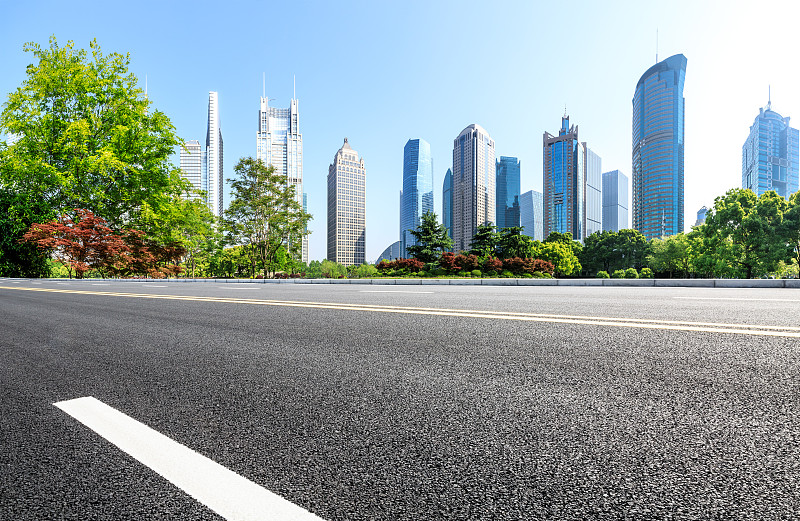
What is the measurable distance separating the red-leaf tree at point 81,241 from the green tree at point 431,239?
2089 cm

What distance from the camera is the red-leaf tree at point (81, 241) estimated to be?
1764 cm

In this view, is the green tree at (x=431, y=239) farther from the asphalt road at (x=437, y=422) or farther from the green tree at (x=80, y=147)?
the asphalt road at (x=437, y=422)

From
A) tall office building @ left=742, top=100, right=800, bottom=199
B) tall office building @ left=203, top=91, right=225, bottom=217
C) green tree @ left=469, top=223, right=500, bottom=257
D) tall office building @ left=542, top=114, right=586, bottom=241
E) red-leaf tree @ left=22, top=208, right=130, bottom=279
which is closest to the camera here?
red-leaf tree @ left=22, top=208, right=130, bottom=279

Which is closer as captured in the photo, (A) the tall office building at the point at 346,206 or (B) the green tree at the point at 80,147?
(B) the green tree at the point at 80,147

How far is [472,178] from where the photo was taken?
18000 centimetres

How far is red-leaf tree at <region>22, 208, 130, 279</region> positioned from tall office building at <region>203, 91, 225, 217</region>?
525 feet

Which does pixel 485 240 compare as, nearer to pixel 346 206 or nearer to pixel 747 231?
pixel 747 231

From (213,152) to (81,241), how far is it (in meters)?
188

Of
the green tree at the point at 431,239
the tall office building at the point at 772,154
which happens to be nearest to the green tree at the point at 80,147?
the green tree at the point at 431,239

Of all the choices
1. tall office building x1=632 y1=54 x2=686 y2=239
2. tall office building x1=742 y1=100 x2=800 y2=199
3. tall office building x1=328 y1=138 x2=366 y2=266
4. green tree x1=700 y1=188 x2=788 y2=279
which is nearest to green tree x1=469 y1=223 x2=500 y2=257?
green tree x1=700 y1=188 x2=788 y2=279

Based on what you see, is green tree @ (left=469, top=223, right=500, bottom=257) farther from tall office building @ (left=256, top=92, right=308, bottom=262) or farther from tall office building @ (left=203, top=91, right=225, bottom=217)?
tall office building @ (left=203, top=91, right=225, bottom=217)

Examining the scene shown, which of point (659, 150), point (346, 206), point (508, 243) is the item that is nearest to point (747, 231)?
point (508, 243)

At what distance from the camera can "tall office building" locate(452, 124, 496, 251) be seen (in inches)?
6815

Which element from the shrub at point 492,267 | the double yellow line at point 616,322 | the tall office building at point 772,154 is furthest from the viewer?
the tall office building at point 772,154
